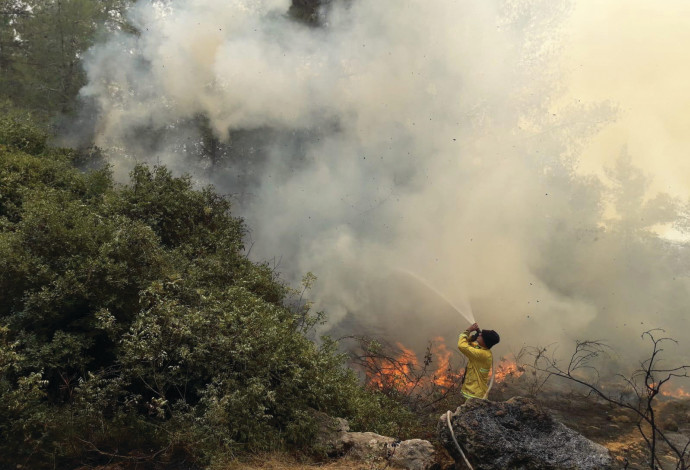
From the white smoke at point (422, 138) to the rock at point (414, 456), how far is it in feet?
25.5

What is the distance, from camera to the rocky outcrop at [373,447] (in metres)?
4.64

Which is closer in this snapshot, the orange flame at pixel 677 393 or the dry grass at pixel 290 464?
the dry grass at pixel 290 464

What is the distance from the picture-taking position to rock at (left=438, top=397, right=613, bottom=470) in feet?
14.1

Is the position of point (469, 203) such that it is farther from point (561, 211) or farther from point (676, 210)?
point (676, 210)

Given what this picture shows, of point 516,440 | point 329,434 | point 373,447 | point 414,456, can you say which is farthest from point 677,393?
point 329,434

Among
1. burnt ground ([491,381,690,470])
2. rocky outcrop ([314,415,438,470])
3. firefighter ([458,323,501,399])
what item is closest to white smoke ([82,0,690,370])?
burnt ground ([491,381,690,470])

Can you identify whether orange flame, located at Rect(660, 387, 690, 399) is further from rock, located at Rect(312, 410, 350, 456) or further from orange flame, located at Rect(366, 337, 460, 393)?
rock, located at Rect(312, 410, 350, 456)

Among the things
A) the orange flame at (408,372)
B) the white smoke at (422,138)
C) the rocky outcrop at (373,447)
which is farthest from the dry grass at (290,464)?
the white smoke at (422,138)

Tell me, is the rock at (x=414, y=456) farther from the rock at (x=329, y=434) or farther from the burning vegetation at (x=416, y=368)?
the burning vegetation at (x=416, y=368)

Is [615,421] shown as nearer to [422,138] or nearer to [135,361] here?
[135,361]

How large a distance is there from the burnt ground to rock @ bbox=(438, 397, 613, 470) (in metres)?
3.06

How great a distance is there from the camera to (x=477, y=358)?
562cm

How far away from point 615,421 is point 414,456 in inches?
227

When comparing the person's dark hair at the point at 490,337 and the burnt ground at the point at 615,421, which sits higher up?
the burnt ground at the point at 615,421
